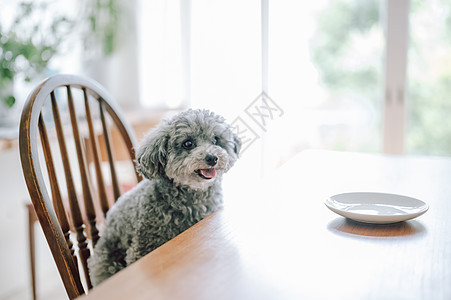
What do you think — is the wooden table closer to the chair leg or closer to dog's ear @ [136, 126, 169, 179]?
dog's ear @ [136, 126, 169, 179]

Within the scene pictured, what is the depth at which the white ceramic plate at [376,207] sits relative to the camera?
904 millimetres

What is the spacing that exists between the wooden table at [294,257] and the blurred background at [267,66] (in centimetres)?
175

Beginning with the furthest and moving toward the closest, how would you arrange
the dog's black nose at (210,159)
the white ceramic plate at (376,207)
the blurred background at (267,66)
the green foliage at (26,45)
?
the blurred background at (267,66), the green foliage at (26,45), the dog's black nose at (210,159), the white ceramic plate at (376,207)

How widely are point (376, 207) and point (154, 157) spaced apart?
554 millimetres

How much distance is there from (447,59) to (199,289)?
2.82 m

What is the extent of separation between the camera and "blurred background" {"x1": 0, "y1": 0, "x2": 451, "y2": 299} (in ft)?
9.28

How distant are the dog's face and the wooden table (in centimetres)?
12

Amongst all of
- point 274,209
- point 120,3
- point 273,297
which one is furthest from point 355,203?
point 120,3

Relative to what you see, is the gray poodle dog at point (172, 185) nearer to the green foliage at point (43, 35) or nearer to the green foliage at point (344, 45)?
the green foliage at point (43, 35)

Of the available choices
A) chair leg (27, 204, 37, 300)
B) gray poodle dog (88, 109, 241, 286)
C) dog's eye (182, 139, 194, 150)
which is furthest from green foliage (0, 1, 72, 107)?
dog's eye (182, 139, 194, 150)

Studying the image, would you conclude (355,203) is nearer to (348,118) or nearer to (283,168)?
(283,168)

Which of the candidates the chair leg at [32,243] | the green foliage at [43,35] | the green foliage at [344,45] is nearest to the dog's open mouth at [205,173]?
the chair leg at [32,243]

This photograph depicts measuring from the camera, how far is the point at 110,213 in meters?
1.27

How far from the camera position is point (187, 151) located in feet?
3.64
